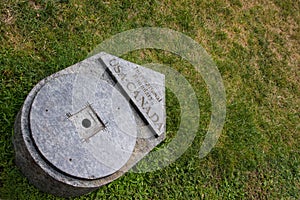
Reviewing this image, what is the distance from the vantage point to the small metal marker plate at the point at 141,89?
3.36m

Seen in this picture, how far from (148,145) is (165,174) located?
1.89ft

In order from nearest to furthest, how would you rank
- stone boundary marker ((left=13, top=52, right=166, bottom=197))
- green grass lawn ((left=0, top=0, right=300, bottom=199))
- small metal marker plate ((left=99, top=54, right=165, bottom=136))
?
stone boundary marker ((left=13, top=52, right=166, bottom=197)) < small metal marker plate ((left=99, top=54, right=165, bottom=136)) < green grass lawn ((left=0, top=0, right=300, bottom=199))

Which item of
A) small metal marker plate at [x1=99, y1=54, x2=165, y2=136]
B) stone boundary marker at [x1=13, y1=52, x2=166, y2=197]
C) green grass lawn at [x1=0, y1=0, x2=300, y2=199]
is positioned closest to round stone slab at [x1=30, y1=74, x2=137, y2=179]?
stone boundary marker at [x1=13, y1=52, x2=166, y2=197]

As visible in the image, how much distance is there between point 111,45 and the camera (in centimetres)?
408

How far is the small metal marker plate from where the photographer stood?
3.36 metres

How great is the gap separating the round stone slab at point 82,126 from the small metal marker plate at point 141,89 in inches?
5.3

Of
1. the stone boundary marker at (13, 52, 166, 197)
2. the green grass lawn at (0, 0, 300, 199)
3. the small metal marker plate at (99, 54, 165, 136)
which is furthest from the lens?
the green grass lawn at (0, 0, 300, 199)

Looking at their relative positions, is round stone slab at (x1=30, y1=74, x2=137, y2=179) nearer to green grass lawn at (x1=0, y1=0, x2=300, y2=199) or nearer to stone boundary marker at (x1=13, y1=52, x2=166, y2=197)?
stone boundary marker at (x1=13, y1=52, x2=166, y2=197)

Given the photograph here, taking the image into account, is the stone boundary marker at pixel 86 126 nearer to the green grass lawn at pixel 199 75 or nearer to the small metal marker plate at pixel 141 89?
the small metal marker plate at pixel 141 89

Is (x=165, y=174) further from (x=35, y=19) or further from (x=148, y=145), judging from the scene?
(x=35, y=19)

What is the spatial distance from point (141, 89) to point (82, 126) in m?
0.71

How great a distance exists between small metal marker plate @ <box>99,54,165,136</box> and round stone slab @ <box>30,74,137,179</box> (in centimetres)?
13

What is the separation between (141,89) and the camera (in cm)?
347

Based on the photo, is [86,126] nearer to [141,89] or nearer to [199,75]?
[141,89]
